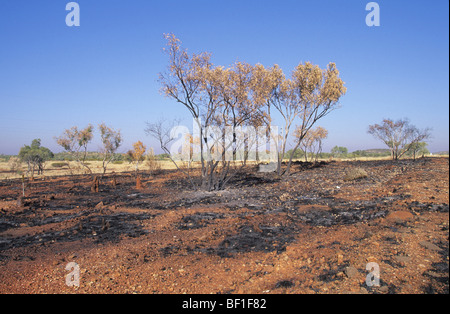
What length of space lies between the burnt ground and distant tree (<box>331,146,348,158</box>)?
58.8 metres

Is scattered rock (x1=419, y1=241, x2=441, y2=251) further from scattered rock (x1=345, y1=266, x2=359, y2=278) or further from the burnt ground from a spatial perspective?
scattered rock (x1=345, y1=266, x2=359, y2=278)

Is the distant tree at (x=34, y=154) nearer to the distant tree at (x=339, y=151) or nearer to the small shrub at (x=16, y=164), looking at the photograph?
the small shrub at (x=16, y=164)

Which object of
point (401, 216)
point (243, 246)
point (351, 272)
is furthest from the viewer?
point (401, 216)

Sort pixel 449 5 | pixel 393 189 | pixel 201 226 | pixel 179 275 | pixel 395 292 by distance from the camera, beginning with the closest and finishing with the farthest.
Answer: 1. pixel 449 5
2. pixel 395 292
3. pixel 179 275
4. pixel 201 226
5. pixel 393 189

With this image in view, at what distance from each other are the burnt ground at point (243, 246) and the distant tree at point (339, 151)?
58834 mm

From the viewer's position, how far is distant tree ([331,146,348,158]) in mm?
67088

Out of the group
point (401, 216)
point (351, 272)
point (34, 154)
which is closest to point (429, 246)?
point (351, 272)

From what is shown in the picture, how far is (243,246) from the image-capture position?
259 inches

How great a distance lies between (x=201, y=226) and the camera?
28.7 feet

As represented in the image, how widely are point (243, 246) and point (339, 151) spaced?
70.7 metres

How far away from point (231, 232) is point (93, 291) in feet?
12.9

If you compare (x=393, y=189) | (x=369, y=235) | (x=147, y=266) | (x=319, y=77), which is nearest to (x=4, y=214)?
(x=147, y=266)

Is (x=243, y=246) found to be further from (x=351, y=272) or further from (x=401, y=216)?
(x=401, y=216)

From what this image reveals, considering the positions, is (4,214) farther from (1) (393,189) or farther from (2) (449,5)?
(1) (393,189)
